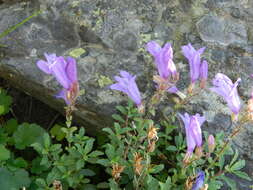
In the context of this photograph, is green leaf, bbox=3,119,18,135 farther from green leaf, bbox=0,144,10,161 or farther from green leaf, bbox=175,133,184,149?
green leaf, bbox=175,133,184,149

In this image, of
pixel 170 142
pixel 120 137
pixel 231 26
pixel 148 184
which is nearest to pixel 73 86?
pixel 120 137

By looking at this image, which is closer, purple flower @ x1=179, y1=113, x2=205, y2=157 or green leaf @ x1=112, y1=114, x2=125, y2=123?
purple flower @ x1=179, y1=113, x2=205, y2=157

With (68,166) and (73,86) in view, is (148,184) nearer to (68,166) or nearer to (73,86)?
(68,166)

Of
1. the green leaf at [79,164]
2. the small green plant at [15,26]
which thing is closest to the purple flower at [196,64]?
the green leaf at [79,164]

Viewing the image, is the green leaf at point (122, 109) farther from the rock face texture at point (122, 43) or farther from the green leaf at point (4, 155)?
the green leaf at point (4, 155)

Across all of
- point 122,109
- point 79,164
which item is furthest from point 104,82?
point 79,164

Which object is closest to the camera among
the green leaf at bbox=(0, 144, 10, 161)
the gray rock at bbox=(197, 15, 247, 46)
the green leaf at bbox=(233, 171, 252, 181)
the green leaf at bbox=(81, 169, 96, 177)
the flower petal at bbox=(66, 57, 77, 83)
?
the flower petal at bbox=(66, 57, 77, 83)

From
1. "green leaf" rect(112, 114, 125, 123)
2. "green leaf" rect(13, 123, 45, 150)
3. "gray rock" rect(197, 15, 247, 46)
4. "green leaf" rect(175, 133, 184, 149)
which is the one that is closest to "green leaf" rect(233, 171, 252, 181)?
"green leaf" rect(175, 133, 184, 149)

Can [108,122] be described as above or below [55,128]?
above
